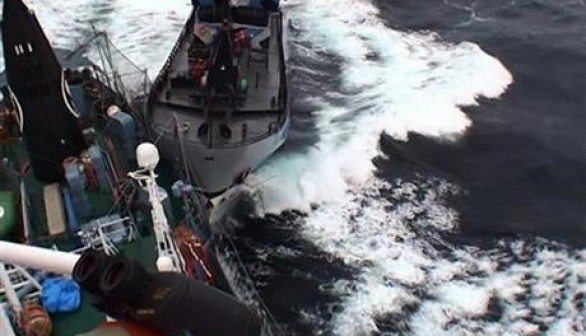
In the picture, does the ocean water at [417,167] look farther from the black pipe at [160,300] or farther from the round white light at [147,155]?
the black pipe at [160,300]

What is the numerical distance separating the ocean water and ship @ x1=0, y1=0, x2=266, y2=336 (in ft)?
15.7

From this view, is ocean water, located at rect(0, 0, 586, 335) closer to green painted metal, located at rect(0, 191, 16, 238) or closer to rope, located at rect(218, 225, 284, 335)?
rope, located at rect(218, 225, 284, 335)

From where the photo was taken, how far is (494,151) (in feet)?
106

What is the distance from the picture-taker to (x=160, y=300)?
722 centimetres

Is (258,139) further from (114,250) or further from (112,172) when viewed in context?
(114,250)

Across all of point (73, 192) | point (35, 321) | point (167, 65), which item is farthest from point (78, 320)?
point (167, 65)

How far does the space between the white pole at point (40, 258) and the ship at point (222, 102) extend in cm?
1631

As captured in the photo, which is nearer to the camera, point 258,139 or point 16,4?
point 16,4

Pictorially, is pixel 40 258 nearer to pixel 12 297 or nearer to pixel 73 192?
pixel 12 297

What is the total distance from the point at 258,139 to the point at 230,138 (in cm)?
110

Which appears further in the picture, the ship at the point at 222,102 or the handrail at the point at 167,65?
the handrail at the point at 167,65

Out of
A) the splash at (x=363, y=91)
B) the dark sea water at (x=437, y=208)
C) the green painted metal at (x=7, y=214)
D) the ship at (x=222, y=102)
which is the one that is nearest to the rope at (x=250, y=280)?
the dark sea water at (x=437, y=208)

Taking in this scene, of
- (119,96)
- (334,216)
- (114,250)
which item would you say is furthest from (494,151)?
(114,250)

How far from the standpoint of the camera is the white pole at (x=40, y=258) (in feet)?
28.0
